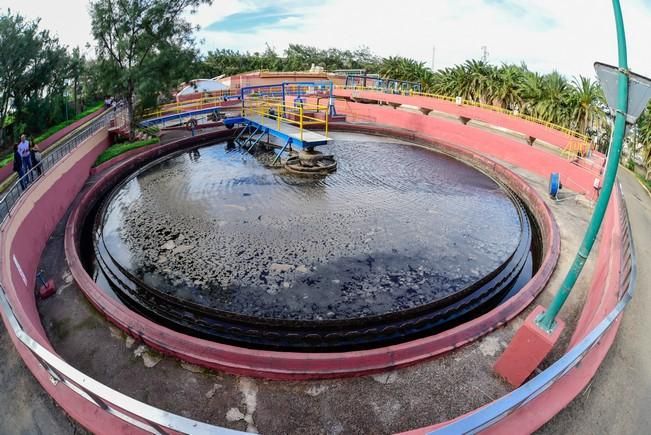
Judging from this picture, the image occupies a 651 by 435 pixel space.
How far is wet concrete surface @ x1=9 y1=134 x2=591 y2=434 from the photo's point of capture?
4328 mm

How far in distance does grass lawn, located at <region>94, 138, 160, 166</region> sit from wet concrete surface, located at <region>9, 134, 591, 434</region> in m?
9.50

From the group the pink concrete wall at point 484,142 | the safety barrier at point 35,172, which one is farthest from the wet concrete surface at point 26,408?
the pink concrete wall at point 484,142

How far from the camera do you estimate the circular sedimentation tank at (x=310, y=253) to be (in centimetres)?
655

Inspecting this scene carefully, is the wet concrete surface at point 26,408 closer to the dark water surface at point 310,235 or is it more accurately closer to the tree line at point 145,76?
the dark water surface at point 310,235

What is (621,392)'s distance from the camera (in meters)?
4.09

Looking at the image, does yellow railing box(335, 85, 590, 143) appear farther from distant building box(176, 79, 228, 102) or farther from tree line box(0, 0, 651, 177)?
distant building box(176, 79, 228, 102)

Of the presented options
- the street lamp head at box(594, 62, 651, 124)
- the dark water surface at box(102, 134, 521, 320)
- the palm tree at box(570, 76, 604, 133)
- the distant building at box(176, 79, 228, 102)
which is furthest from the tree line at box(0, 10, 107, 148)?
the palm tree at box(570, 76, 604, 133)

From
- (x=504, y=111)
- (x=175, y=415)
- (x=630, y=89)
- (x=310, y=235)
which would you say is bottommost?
(x=310, y=235)

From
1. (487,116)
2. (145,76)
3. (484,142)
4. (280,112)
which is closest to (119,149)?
(145,76)

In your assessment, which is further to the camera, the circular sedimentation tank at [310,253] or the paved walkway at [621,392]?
the circular sedimentation tank at [310,253]

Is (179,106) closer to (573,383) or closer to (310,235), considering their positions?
(310,235)

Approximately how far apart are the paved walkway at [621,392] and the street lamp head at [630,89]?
2.92m

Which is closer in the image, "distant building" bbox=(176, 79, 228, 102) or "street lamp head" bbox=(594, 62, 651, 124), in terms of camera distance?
"street lamp head" bbox=(594, 62, 651, 124)

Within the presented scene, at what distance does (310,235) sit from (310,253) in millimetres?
858
